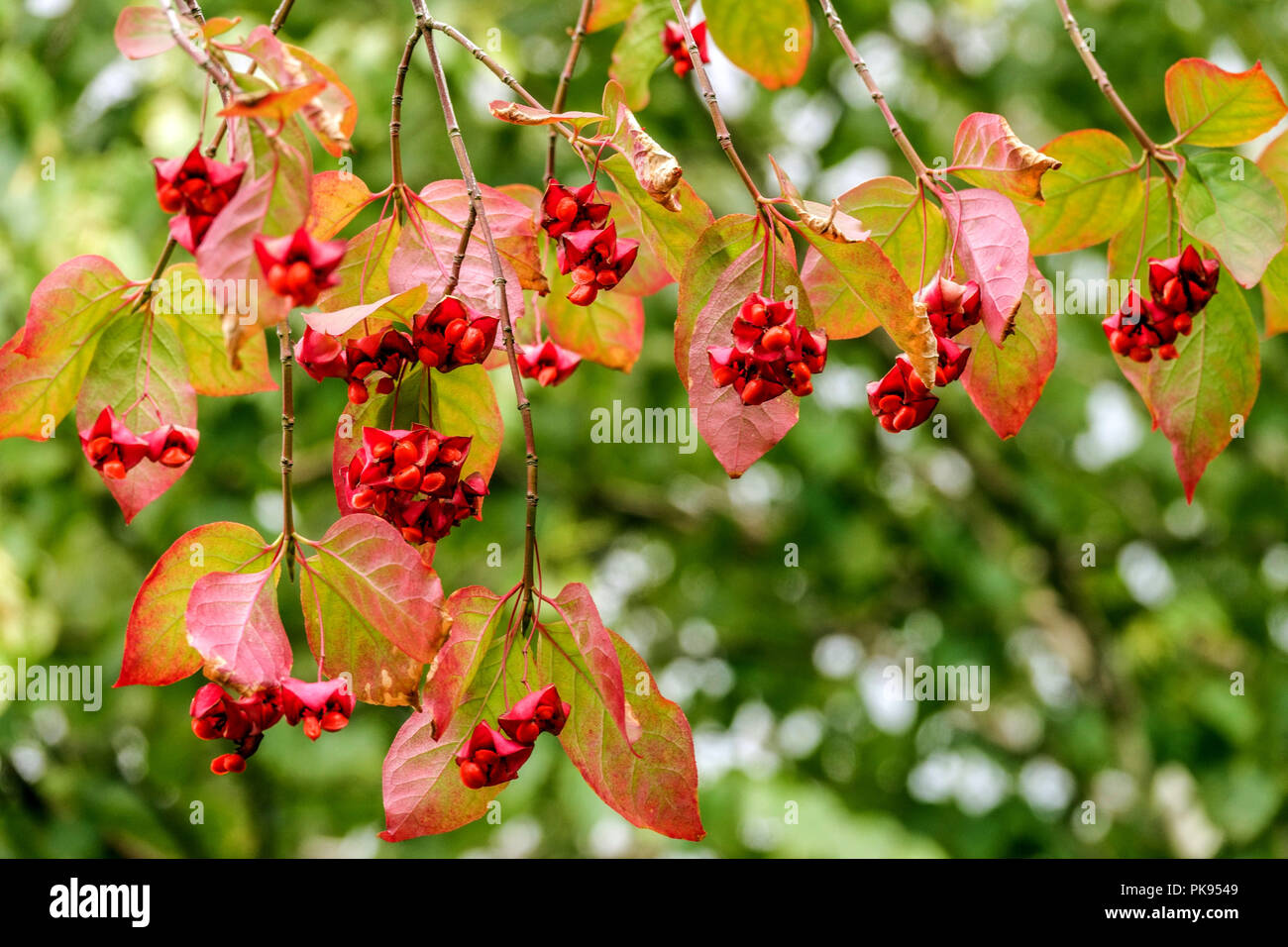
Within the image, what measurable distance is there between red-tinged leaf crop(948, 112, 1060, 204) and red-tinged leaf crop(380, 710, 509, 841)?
A: 372mm

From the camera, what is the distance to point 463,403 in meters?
0.59

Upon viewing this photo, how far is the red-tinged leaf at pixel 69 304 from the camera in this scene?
23.2 inches

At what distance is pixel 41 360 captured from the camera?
23.6 inches

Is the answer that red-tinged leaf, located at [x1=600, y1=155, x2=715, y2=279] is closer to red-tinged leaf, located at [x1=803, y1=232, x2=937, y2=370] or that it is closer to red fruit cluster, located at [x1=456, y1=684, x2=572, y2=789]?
red-tinged leaf, located at [x1=803, y1=232, x2=937, y2=370]

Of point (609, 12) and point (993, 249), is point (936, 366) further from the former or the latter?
point (609, 12)

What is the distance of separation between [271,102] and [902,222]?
341 millimetres

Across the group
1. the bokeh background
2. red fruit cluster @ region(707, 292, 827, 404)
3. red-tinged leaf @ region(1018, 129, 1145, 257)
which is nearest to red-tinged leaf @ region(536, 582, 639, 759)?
red fruit cluster @ region(707, 292, 827, 404)

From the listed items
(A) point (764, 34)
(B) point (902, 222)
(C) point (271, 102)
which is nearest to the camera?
(C) point (271, 102)

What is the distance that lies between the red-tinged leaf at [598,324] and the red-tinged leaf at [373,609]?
24 cm

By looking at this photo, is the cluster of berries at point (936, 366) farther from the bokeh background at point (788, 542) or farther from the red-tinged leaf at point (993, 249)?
the bokeh background at point (788, 542)

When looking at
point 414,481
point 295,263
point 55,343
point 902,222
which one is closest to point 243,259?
point 295,263

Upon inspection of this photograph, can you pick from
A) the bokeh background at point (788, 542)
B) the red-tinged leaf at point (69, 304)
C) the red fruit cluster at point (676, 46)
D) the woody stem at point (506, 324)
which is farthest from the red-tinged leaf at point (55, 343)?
the bokeh background at point (788, 542)

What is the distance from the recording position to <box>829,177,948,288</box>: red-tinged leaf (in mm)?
601

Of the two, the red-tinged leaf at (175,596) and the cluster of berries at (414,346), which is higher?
the cluster of berries at (414,346)
